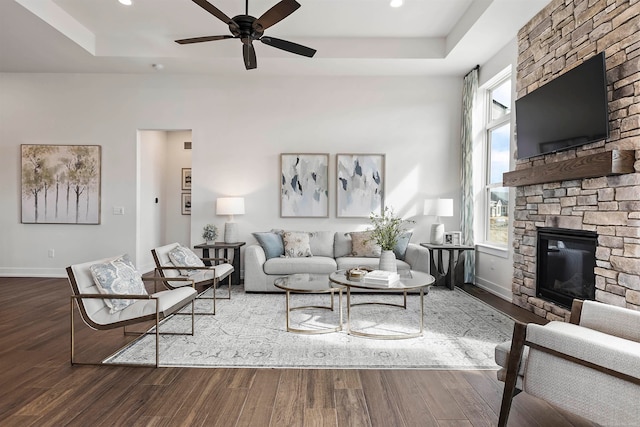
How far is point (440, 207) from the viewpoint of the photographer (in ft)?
18.5

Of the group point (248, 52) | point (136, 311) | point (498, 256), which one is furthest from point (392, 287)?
point (248, 52)

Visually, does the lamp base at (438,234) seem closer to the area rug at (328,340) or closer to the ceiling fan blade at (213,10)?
the area rug at (328,340)

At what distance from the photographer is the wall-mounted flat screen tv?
3109 mm

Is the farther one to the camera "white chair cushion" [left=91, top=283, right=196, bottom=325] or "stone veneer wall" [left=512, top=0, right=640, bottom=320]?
"stone veneer wall" [left=512, top=0, right=640, bottom=320]

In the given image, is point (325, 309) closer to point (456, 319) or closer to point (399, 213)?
point (456, 319)

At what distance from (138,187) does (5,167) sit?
209 cm

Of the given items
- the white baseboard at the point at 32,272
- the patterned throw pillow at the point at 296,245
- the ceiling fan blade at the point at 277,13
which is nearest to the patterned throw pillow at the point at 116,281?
the ceiling fan blade at the point at 277,13

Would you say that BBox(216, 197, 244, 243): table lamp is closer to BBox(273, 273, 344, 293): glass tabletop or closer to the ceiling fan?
BBox(273, 273, 344, 293): glass tabletop

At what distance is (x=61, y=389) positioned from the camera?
238 centimetres

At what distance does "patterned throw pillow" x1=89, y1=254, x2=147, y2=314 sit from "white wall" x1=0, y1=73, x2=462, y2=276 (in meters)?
3.10

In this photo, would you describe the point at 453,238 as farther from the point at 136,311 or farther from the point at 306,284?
the point at 136,311

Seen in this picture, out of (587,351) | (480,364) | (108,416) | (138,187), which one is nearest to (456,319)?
(480,364)

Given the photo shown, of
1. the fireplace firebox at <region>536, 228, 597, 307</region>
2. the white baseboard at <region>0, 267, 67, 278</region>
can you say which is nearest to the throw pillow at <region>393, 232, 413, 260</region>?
the fireplace firebox at <region>536, 228, 597, 307</region>

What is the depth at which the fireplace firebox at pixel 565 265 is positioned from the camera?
11.2ft
